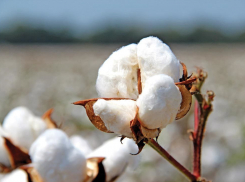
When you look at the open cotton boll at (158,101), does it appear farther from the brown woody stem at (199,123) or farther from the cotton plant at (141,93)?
the brown woody stem at (199,123)

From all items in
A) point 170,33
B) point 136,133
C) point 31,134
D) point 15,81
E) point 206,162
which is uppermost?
point 136,133

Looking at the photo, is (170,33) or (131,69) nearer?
(131,69)

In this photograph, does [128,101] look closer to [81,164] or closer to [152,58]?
[152,58]

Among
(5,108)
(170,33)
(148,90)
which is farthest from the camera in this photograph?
(170,33)

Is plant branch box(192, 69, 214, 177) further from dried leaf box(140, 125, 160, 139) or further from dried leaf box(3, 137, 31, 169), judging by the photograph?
dried leaf box(3, 137, 31, 169)

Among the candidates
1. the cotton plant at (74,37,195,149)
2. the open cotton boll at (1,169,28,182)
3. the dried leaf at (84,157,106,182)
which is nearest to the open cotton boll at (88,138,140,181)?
the dried leaf at (84,157,106,182)

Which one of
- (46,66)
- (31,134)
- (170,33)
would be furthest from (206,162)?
(170,33)

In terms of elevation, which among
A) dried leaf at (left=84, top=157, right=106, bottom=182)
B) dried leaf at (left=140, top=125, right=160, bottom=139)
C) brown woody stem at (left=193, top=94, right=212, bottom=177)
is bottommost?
dried leaf at (left=84, top=157, right=106, bottom=182)

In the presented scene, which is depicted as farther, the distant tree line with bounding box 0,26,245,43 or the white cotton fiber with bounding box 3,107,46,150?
the distant tree line with bounding box 0,26,245,43
